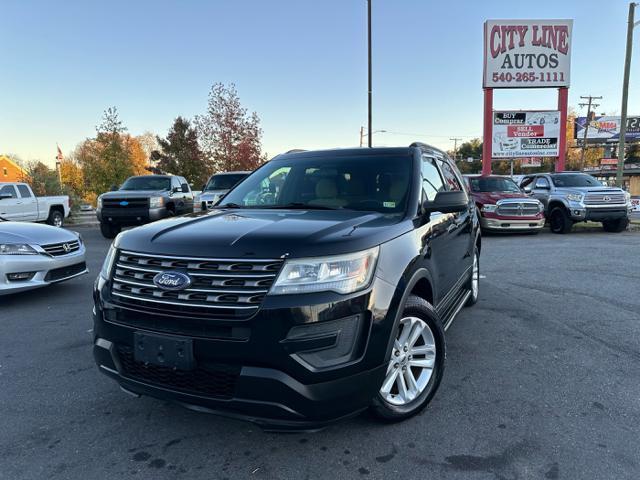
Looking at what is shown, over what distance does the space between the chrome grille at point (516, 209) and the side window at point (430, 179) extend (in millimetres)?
9344

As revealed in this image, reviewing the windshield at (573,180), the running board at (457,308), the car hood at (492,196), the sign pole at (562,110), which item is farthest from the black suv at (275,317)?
the sign pole at (562,110)

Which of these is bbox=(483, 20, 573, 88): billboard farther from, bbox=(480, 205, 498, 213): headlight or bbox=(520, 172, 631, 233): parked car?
bbox=(480, 205, 498, 213): headlight

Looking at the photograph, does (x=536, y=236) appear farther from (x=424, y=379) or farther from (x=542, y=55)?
(x=424, y=379)

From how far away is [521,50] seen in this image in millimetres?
17375

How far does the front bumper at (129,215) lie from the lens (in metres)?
12.3

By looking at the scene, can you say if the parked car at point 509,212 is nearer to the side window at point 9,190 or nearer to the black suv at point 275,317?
the black suv at point 275,317

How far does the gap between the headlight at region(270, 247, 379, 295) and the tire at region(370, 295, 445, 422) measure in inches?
21.0

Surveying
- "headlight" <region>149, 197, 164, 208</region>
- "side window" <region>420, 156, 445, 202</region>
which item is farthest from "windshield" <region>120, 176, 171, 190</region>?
"side window" <region>420, 156, 445, 202</region>

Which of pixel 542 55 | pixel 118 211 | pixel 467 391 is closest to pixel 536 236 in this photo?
pixel 542 55

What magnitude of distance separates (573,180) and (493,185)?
2661 mm

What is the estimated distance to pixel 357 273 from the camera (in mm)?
2311

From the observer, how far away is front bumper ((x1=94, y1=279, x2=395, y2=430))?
215 centimetres

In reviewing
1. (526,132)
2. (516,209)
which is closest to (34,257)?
(516,209)

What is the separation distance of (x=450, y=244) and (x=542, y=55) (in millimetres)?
17199
